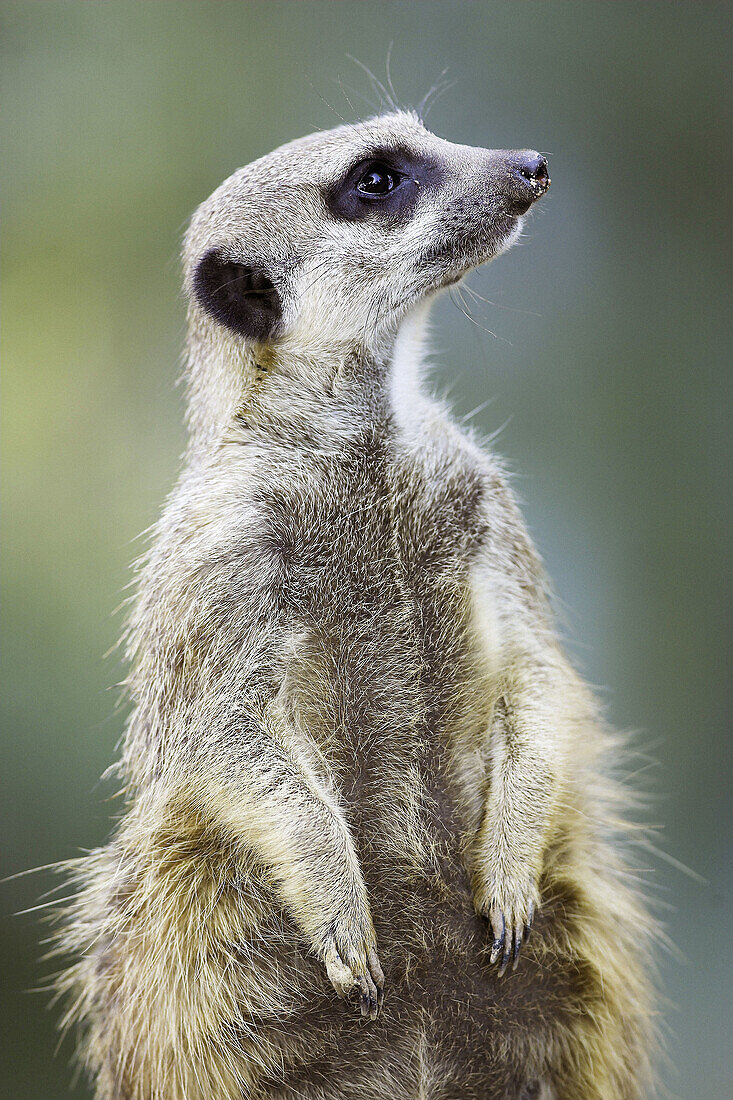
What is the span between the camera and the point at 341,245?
0.91 meters

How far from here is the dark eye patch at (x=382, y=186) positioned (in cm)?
92

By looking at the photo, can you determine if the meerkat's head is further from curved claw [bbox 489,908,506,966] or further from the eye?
curved claw [bbox 489,908,506,966]

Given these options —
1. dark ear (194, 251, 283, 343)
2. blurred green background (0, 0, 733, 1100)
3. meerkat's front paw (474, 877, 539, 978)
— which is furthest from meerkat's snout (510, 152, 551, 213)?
meerkat's front paw (474, 877, 539, 978)

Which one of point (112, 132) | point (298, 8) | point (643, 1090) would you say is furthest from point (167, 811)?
point (298, 8)

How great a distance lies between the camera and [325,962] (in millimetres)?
746

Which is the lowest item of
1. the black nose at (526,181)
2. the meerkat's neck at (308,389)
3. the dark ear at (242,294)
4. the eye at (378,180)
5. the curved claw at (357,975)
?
the curved claw at (357,975)

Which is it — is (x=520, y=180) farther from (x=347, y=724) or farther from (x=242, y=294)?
(x=347, y=724)

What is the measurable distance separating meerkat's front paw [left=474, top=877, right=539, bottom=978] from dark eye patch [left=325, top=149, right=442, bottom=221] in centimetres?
67

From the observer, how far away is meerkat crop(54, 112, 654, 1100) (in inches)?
31.4

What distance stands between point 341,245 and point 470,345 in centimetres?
72

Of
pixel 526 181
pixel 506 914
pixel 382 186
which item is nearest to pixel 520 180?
pixel 526 181

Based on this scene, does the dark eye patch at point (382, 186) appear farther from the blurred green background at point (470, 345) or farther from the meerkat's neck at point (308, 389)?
the blurred green background at point (470, 345)

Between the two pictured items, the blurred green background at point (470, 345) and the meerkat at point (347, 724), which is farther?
the blurred green background at point (470, 345)

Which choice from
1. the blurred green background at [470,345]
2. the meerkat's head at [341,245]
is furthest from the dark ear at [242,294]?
the blurred green background at [470,345]
